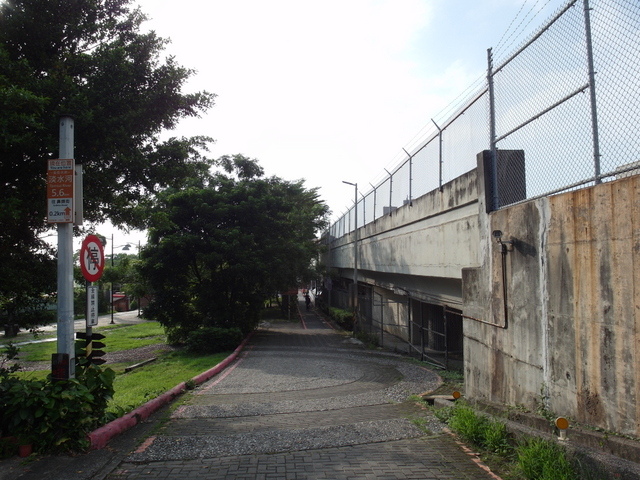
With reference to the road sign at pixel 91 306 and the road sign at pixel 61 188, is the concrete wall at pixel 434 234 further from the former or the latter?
the road sign at pixel 61 188

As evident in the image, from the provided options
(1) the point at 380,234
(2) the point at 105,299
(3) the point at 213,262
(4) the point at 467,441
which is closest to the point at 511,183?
(4) the point at 467,441

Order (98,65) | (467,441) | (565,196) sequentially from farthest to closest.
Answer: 1. (98,65)
2. (467,441)
3. (565,196)

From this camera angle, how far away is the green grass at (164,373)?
11.3 metres

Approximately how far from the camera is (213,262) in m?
19.8

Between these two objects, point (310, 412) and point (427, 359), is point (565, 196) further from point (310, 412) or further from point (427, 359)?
point (427, 359)

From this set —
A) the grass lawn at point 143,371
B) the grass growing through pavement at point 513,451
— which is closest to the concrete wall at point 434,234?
the grass growing through pavement at point 513,451

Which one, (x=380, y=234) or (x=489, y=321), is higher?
(x=380, y=234)

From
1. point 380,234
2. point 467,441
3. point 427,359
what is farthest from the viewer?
point 380,234

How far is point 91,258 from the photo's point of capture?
5.98m

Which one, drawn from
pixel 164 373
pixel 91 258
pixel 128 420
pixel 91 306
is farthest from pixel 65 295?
pixel 164 373

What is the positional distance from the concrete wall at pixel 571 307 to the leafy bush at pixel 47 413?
17.0 feet

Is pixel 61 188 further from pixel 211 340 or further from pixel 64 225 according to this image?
pixel 211 340

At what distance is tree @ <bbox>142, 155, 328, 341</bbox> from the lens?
65.3 ft

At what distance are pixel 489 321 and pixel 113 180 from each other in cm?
676
